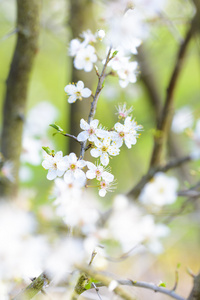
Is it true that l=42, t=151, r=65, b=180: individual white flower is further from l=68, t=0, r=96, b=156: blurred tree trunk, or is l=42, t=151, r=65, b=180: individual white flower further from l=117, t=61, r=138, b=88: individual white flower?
l=68, t=0, r=96, b=156: blurred tree trunk

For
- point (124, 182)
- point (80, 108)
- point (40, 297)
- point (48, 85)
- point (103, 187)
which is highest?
point (48, 85)

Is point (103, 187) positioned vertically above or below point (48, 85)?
below

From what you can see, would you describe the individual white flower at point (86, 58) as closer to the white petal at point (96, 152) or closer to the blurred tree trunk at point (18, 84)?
the white petal at point (96, 152)

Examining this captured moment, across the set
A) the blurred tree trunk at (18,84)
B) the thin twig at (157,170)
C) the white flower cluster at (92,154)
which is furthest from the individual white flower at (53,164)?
the thin twig at (157,170)

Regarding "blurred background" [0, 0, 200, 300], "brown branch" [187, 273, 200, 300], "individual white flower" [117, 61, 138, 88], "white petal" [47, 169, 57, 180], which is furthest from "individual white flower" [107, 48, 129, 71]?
"brown branch" [187, 273, 200, 300]

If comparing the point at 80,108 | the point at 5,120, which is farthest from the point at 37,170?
the point at 5,120

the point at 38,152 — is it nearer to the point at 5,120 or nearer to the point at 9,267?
the point at 5,120
